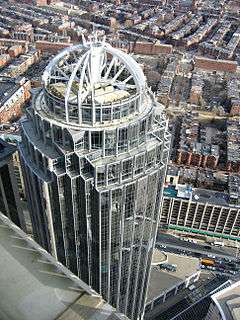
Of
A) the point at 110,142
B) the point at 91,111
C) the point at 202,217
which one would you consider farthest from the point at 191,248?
the point at 91,111

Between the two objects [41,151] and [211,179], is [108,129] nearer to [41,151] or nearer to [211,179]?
[41,151]

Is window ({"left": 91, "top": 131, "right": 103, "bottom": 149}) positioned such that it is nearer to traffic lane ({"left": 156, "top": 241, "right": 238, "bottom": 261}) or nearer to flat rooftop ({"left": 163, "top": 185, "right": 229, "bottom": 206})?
flat rooftop ({"left": 163, "top": 185, "right": 229, "bottom": 206})

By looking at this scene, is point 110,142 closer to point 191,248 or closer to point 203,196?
point 203,196

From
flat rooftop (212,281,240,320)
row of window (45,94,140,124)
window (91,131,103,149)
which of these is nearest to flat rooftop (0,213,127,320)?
window (91,131,103,149)

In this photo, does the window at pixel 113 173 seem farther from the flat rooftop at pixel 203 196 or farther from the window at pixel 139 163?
the flat rooftop at pixel 203 196

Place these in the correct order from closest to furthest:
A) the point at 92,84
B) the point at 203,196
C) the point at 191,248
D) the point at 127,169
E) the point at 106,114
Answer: the point at 106,114 → the point at 92,84 → the point at 127,169 → the point at 203,196 → the point at 191,248

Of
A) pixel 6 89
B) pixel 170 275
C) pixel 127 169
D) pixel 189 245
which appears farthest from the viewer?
pixel 6 89
